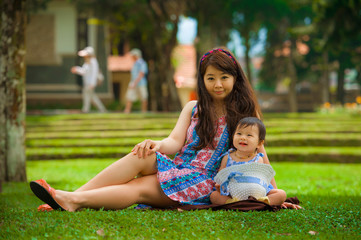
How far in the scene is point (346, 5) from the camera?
47.2 ft

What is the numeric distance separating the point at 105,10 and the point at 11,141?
1327cm

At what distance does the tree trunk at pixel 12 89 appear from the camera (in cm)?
605

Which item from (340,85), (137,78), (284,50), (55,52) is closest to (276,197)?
(137,78)

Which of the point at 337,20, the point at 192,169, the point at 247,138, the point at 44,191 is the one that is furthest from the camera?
the point at 337,20

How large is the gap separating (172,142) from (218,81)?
0.63 meters

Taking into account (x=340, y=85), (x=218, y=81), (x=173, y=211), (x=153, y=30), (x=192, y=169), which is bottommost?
(x=173, y=211)

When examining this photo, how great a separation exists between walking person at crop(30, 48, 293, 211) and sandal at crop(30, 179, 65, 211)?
0.05 metres

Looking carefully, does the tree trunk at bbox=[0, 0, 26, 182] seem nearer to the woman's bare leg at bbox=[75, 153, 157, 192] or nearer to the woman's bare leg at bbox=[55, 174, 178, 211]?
the woman's bare leg at bbox=[75, 153, 157, 192]

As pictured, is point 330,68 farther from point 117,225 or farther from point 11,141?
point 117,225

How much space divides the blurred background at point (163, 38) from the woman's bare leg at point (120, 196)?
9.17 m

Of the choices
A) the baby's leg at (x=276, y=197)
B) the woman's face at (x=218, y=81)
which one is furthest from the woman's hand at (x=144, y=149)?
the baby's leg at (x=276, y=197)

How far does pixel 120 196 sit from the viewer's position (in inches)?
135

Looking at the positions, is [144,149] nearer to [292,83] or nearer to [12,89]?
[12,89]

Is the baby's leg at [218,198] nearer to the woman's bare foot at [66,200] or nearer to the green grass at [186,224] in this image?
the green grass at [186,224]
